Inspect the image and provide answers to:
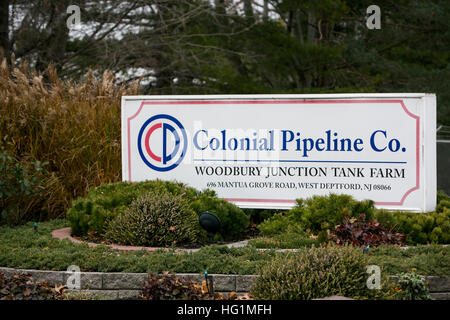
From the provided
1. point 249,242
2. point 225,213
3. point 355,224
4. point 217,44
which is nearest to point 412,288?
point 355,224

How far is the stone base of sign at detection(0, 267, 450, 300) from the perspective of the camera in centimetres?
553

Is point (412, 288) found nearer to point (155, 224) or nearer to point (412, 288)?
point (412, 288)

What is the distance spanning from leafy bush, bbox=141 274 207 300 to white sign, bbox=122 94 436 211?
10.6 ft

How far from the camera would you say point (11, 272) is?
605cm

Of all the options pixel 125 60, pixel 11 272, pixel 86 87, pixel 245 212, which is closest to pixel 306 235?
pixel 245 212

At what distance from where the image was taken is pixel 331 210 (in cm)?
726

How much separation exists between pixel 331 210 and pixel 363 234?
0.69 metres

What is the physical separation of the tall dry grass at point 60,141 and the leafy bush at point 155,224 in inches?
77.6

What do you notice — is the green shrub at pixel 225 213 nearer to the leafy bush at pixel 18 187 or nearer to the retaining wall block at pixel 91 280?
the retaining wall block at pixel 91 280

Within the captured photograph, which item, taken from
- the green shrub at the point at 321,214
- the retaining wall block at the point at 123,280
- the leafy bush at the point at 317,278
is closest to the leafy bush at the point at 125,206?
the green shrub at the point at 321,214

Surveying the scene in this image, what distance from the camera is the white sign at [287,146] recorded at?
7.75 meters

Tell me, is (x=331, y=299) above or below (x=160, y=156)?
below

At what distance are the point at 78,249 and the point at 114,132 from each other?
3.08 metres

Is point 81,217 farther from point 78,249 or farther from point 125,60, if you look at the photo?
point 125,60
